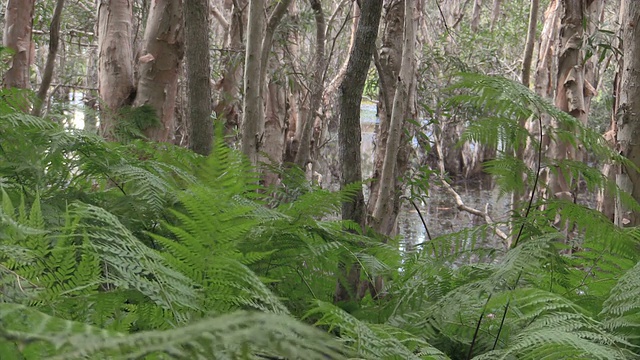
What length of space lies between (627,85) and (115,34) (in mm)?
2967

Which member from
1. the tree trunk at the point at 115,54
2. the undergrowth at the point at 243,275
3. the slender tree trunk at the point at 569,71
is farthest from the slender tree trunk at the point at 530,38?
the undergrowth at the point at 243,275

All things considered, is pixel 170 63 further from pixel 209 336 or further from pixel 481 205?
pixel 481 205

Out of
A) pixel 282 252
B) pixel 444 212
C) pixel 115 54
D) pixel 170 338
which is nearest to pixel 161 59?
pixel 115 54

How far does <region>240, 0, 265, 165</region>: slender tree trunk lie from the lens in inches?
95.2

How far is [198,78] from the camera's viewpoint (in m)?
1.92

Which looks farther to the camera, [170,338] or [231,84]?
[231,84]

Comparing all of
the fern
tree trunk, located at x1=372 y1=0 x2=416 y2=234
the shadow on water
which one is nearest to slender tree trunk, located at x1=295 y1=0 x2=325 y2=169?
tree trunk, located at x1=372 y1=0 x2=416 y2=234

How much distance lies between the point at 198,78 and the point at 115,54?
2305 mm

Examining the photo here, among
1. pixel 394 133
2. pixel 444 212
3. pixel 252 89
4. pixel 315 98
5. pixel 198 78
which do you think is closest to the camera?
pixel 198 78

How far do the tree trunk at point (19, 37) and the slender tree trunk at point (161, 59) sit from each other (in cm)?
191

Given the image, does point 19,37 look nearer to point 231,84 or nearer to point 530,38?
point 231,84

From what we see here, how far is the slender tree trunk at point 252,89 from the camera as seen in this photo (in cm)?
242

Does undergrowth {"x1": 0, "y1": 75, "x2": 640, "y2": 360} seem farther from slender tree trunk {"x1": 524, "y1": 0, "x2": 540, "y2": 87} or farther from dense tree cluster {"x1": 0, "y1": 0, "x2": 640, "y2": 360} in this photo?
slender tree trunk {"x1": 524, "y1": 0, "x2": 540, "y2": 87}

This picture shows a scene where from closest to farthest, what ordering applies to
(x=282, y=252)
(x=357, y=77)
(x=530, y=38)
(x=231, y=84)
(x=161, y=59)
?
1. (x=282, y=252)
2. (x=357, y=77)
3. (x=161, y=59)
4. (x=530, y=38)
5. (x=231, y=84)
